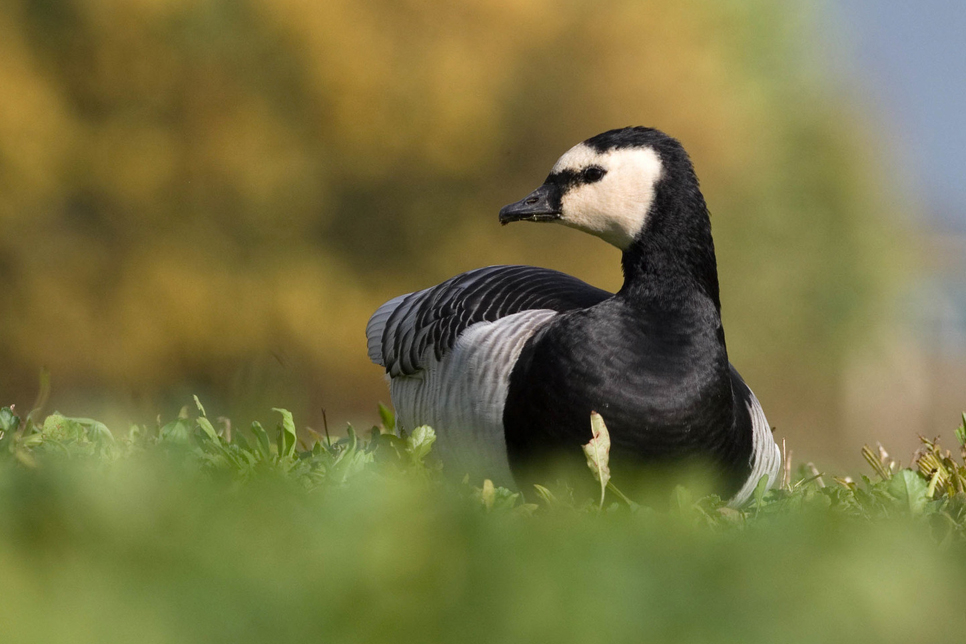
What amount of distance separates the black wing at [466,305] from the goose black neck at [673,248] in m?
0.42

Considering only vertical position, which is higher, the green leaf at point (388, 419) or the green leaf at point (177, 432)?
the green leaf at point (177, 432)

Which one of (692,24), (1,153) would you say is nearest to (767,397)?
(692,24)

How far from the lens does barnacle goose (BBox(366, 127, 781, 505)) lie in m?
3.41

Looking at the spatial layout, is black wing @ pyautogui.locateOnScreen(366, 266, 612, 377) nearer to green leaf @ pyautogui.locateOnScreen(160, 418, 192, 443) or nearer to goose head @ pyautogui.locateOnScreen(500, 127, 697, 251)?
goose head @ pyautogui.locateOnScreen(500, 127, 697, 251)

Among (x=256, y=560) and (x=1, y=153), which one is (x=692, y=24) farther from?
(x=256, y=560)

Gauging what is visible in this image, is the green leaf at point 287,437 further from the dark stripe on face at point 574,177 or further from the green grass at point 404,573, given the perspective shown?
the dark stripe on face at point 574,177

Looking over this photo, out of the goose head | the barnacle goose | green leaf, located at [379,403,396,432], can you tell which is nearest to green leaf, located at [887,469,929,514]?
the barnacle goose

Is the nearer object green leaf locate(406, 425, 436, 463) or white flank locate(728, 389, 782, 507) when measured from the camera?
green leaf locate(406, 425, 436, 463)

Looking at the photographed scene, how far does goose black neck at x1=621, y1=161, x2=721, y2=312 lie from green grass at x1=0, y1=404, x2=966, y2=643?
189 centimetres

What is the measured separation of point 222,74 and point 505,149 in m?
3.80

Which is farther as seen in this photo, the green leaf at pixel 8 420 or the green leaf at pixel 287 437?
the green leaf at pixel 8 420

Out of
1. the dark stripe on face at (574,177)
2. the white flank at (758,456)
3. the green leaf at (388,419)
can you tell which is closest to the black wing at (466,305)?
the green leaf at (388,419)

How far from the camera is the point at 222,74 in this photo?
1316cm

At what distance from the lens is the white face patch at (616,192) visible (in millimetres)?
3721
